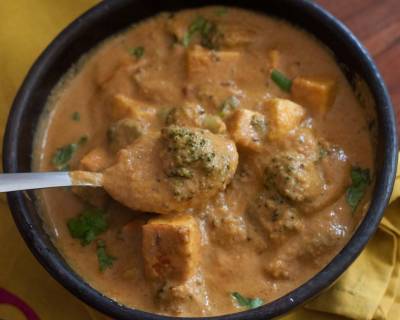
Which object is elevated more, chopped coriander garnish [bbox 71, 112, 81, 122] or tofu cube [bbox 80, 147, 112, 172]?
chopped coriander garnish [bbox 71, 112, 81, 122]

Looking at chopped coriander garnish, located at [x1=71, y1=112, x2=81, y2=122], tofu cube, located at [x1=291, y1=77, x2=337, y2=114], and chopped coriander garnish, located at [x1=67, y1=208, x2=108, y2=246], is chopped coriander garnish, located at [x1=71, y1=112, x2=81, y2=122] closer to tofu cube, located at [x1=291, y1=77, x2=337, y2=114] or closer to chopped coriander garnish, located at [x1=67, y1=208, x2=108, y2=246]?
chopped coriander garnish, located at [x1=67, y1=208, x2=108, y2=246]

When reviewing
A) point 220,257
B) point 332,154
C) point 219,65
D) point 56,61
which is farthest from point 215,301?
point 56,61

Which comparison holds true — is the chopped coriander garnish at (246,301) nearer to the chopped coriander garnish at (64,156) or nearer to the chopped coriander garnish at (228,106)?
the chopped coriander garnish at (228,106)

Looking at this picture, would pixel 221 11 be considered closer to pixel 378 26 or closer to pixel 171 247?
pixel 378 26

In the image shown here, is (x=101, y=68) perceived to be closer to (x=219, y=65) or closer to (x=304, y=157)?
(x=219, y=65)

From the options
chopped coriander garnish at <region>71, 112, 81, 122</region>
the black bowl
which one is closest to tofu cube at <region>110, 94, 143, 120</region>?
chopped coriander garnish at <region>71, 112, 81, 122</region>

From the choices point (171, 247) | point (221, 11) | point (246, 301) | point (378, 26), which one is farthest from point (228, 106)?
point (378, 26)
